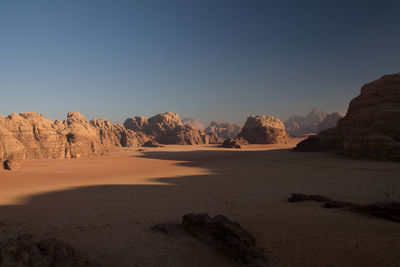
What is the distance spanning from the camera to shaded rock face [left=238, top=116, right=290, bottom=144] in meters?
60.3

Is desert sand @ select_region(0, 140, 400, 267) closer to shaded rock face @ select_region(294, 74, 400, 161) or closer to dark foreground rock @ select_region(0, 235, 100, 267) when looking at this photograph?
dark foreground rock @ select_region(0, 235, 100, 267)

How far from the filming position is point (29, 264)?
11.5 ft

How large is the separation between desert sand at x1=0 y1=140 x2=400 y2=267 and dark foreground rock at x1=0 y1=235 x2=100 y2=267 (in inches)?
33.2

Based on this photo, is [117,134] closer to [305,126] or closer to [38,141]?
[38,141]

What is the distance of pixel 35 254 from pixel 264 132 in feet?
199

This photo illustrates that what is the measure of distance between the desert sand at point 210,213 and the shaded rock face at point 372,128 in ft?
13.0

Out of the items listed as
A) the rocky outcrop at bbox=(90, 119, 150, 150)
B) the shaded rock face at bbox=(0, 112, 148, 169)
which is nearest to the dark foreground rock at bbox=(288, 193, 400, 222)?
the shaded rock face at bbox=(0, 112, 148, 169)

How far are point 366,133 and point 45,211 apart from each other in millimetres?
25538

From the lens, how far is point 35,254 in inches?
145

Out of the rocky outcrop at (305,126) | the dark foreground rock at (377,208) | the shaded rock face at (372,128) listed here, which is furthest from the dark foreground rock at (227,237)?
the rocky outcrop at (305,126)

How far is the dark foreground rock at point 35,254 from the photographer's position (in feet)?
10.9

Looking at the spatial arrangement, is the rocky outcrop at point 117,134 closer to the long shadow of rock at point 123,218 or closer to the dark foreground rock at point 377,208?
the long shadow of rock at point 123,218

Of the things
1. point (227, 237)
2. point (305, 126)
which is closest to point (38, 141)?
point (227, 237)

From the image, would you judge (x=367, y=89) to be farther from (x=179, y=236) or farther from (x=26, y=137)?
(x=26, y=137)
